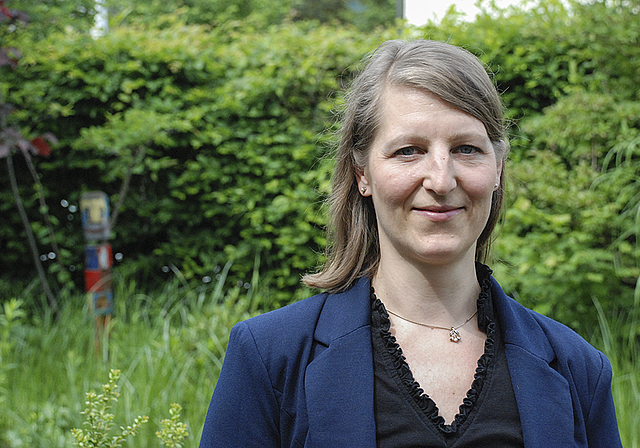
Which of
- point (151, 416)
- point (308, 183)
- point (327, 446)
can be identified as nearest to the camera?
point (327, 446)

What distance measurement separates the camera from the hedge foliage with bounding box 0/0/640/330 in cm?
437

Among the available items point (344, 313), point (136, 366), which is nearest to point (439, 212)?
point (344, 313)

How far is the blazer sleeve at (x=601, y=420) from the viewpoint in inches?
54.0

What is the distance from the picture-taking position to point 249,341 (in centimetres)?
133

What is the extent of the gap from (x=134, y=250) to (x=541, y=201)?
3.43m

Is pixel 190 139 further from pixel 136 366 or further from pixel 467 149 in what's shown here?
pixel 467 149

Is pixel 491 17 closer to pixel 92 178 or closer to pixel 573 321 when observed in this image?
pixel 573 321

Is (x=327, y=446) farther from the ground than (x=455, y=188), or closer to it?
closer to it

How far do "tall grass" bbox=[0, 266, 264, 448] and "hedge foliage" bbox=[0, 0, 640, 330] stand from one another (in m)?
0.61

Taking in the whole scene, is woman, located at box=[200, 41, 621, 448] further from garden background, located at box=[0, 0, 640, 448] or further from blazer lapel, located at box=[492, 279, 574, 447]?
garden background, located at box=[0, 0, 640, 448]

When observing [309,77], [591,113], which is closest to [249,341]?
[591,113]

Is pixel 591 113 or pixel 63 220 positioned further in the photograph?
pixel 63 220

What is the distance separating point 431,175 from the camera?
1.27m

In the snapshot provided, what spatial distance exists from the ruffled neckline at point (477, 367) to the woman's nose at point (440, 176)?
1.11 ft
